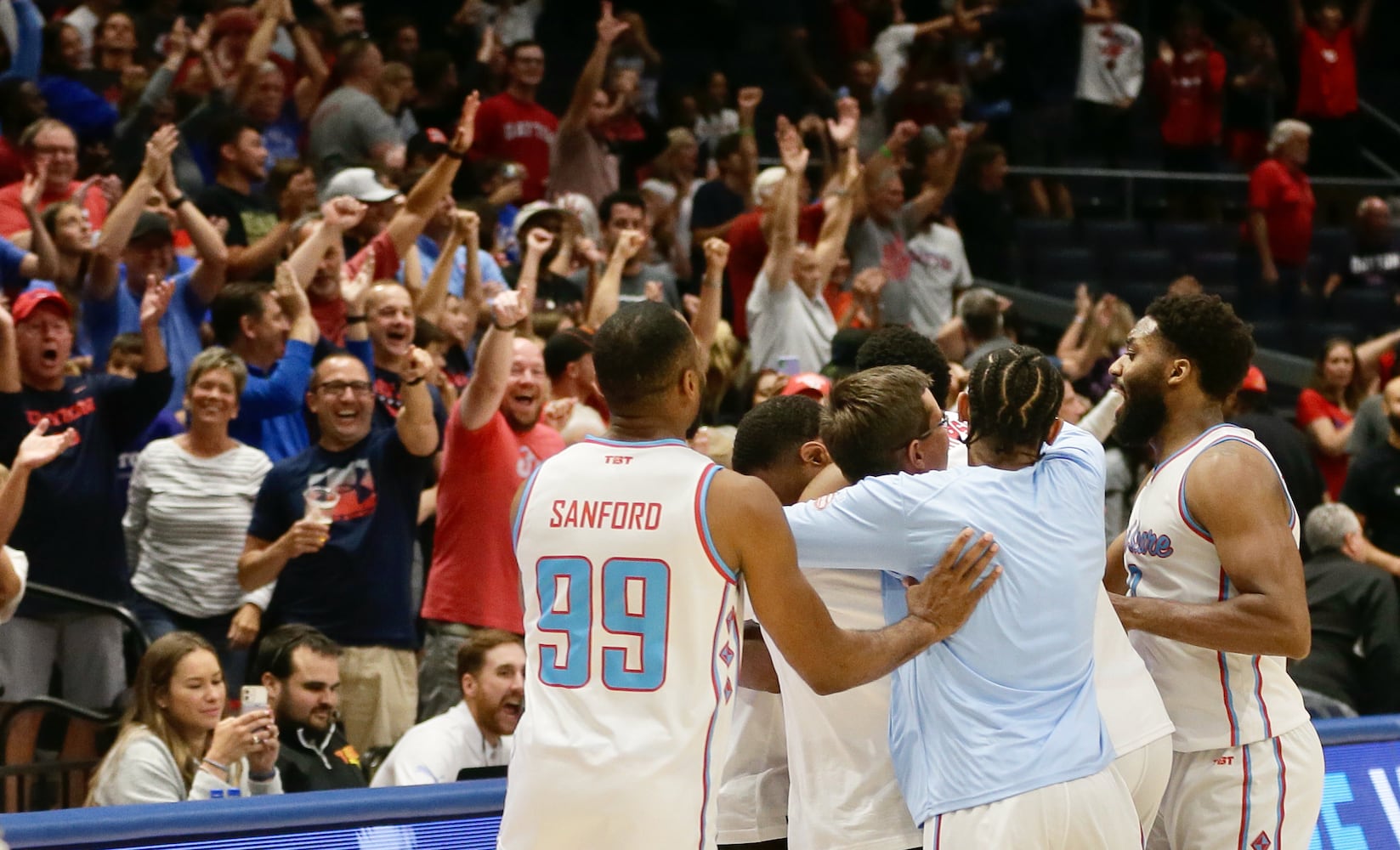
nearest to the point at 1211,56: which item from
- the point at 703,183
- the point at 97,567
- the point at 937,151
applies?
the point at 937,151

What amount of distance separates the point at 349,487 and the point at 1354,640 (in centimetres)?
433

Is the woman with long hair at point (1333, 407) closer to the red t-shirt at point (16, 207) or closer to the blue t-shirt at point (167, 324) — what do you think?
the blue t-shirt at point (167, 324)

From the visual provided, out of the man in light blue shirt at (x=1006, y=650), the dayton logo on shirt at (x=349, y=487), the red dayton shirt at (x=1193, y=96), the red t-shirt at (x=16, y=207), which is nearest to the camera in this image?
the man in light blue shirt at (x=1006, y=650)

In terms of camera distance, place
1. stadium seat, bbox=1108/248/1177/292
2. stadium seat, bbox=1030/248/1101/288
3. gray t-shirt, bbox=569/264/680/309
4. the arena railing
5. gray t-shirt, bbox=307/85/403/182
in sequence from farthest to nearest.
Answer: stadium seat, bbox=1108/248/1177/292, stadium seat, bbox=1030/248/1101/288, gray t-shirt, bbox=307/85/403/182, gray t-shirt, bbox=569/264/680/309, the arena railing

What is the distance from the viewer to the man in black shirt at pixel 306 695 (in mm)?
5715

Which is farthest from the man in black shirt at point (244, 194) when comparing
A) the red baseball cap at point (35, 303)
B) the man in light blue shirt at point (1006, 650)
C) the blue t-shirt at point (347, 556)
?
the man in light blue shirt at point (1006, 650)

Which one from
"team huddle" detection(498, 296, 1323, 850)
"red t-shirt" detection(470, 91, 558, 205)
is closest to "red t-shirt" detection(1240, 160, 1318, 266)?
"red t-shirt" detection(470, 91, 558, 205)

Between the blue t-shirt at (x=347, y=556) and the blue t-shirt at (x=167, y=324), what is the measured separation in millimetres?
1374

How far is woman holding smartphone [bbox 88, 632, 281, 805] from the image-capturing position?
5.03 metres

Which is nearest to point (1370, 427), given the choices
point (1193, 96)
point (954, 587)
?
point (1193, 96)

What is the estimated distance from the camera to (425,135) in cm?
965

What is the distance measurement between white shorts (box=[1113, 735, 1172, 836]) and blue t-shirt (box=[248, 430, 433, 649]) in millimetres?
3235

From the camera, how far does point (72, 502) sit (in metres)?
6.39

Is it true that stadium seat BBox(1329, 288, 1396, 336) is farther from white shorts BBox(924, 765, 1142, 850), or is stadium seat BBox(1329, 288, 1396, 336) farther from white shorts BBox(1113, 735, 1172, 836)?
white shorts BBox(924, 765, 1142, 850)
